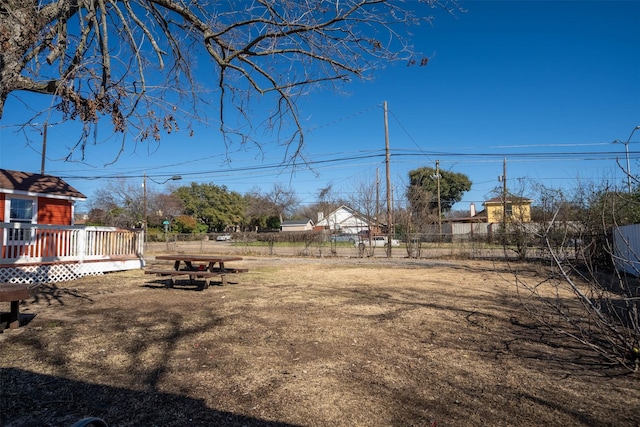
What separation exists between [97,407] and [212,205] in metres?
64.5

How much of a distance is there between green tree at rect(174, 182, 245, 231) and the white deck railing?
5044cm

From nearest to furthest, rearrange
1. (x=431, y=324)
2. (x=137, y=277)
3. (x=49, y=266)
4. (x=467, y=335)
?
1. (x=467, y=335)
2. (x=431, y=324)
3. (x=49, y=266)
4. (x=137, y=277)

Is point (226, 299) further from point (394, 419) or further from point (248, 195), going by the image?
point (248, 195)

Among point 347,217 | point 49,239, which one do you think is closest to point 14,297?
point 49,239

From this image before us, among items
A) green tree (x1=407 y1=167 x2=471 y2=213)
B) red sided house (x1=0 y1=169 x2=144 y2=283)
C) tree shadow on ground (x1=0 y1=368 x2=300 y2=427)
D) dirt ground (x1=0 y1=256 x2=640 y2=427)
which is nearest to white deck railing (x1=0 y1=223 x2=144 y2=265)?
red sided house (x1=0 y1=169 x2=144 y2=283)

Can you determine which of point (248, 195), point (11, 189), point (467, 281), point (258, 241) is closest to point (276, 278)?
point (467, 281)

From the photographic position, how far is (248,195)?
72938 millimetres

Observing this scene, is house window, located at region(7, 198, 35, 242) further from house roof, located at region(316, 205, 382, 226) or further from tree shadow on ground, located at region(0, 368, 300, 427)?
house roof, located at region(316, 205, 382, 226)

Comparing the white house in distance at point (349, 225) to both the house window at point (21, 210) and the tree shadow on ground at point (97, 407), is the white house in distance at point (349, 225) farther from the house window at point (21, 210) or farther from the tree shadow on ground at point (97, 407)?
the tree shadow on ground at point (97, 407)

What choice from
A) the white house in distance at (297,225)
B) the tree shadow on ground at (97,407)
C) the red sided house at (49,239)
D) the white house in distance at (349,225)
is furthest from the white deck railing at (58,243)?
the white house in distance at (297,225)

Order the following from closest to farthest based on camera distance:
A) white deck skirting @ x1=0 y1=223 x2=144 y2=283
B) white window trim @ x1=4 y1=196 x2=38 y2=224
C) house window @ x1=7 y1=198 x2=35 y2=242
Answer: white deck skirting @ x1=0 y1=223 x2=144 y2=283
white window trim @ x1=4 y1=196 x2=38 y2=224
house window @ x1=7 y1=198 x2=35 y2=242

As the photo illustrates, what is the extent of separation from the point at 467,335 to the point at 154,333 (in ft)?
14.0

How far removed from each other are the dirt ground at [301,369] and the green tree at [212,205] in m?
57.6

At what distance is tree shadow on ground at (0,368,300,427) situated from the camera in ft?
9.84
